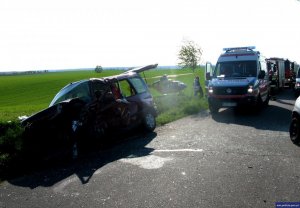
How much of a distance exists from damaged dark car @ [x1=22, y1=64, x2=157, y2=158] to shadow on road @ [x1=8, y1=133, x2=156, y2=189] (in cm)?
38

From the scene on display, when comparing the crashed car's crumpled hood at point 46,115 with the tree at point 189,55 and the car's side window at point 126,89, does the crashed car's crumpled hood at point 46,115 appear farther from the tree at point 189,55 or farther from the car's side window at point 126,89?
the tree at point 189,55

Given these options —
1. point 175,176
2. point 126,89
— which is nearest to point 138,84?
point 126,89

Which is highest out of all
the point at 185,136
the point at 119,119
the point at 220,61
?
the point at 220,61

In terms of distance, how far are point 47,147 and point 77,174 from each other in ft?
5.82

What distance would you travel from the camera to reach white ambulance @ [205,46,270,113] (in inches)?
488

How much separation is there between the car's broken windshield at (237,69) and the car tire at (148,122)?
4981 millimetres

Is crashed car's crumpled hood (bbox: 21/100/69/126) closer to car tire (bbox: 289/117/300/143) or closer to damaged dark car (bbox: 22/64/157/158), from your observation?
damaged dark car (bbox: 22/64/157/158)

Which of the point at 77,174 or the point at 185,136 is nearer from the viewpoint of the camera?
the point at 77,174

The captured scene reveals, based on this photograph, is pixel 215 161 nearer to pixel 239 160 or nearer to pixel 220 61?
pixel 239 160

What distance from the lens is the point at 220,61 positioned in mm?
13875

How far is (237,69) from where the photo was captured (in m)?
13.4

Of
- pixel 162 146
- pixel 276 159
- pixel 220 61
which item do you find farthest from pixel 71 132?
pixel 220 61

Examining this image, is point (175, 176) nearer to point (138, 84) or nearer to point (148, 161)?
point (148, 161)

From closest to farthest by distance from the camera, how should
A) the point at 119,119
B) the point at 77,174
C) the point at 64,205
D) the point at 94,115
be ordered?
the point at 64,205 → the point at 77,174 → the point at 94,115 → the point at 119,119
